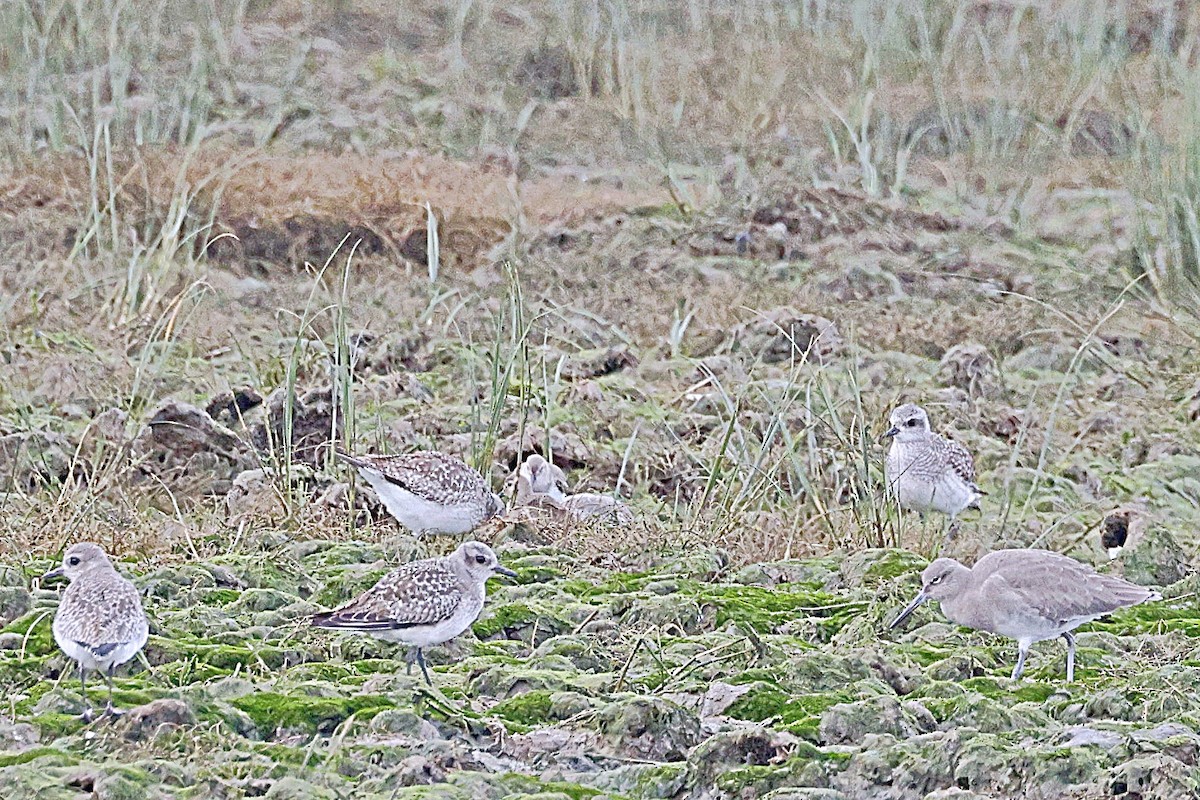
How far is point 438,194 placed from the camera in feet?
51.8

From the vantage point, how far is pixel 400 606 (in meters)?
6.68

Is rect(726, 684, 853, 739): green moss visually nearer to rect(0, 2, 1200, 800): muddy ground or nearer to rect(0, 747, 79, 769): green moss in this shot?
rect(0, 2, 1200, 800): muddy ground

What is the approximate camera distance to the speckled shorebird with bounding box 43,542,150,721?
598 centimetres

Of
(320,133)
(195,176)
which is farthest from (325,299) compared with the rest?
(320,133)

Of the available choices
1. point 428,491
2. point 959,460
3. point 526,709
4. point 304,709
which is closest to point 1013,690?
point 526,709

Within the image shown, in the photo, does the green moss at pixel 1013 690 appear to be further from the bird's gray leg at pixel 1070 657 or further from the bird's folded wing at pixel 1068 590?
the bird's folded wing at pixel 1068 590

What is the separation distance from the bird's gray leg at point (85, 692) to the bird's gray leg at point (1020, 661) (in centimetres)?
304

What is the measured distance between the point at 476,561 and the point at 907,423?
337 cm

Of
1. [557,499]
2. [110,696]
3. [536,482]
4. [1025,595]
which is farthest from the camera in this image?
[536,482]

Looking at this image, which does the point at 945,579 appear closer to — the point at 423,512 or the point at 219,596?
the point at 423,512

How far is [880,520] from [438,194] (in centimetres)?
757

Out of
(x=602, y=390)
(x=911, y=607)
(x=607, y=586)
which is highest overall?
(x=911, y=607)

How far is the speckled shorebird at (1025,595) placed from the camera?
22.8 feet

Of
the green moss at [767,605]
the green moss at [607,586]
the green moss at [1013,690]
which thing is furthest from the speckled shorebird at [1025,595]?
the green moss at [607,586]
